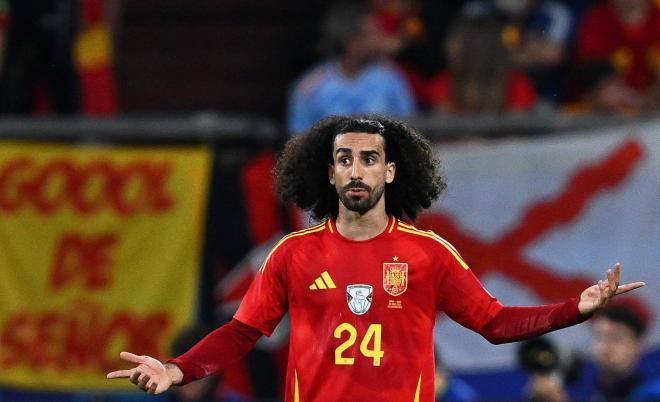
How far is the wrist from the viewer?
6801 millimetres

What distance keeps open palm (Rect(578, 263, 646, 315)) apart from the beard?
0.93m

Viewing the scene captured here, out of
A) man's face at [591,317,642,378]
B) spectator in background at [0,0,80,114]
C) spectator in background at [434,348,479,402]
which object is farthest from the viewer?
spectator in background at [0,0,80,114]

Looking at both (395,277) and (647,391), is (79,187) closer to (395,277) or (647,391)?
(647,391)

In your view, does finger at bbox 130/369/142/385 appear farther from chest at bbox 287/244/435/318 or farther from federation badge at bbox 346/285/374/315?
federation badge at bbox 346/285/374/315

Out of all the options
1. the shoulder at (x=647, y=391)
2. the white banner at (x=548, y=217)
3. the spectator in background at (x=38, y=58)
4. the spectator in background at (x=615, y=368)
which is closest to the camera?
the shoulder at (x=647, y=391)

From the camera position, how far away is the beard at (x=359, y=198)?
22.5ft

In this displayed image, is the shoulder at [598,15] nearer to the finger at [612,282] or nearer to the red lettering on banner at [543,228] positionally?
the red lettering on banner at [543,228]

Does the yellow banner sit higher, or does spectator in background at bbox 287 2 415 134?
spectator in background at bbox 287 2 415 134

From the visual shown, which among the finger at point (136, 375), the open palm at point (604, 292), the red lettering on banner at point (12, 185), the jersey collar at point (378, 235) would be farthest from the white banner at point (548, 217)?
the finger at point (136, 375)

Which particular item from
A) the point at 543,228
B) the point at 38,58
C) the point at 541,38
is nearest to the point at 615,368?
the point at 543,228

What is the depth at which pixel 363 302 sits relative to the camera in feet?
22.6

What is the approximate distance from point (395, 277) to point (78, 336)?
451 cm

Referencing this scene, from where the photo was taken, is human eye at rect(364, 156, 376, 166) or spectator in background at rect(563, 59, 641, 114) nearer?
human eye at rect(364, 156, 376, 166)

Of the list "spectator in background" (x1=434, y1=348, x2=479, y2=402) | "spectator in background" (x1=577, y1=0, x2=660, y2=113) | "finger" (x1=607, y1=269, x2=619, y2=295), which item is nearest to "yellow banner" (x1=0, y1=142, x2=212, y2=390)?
"spectator in background" (x1=434, y1=348, x2=479, y2=402)
